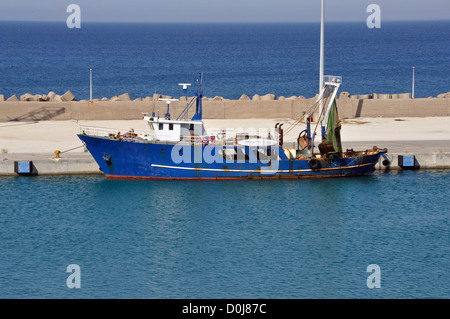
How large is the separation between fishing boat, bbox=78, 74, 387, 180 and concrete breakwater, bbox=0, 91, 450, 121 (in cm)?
912

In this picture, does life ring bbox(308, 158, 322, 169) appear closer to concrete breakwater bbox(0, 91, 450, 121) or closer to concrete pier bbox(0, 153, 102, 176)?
concrete pier bbox(0, 153, 102, 176)

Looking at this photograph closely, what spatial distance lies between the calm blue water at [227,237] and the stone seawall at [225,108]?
35.8 feet

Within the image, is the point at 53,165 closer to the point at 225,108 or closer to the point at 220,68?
the point at 225,108

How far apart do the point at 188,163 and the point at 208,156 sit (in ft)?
3.63

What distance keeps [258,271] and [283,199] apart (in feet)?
34.3

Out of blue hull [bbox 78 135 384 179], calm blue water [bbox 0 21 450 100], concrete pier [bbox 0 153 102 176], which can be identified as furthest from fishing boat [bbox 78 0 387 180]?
calm blue water [bbox 0 21 450 100]

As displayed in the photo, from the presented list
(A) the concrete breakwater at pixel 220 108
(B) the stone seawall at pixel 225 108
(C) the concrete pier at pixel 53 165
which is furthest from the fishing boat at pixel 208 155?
(B) the stone seawall at pixel 225 108

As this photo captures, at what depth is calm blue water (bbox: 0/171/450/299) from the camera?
3170cm

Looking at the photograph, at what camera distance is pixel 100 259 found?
34.3 meters

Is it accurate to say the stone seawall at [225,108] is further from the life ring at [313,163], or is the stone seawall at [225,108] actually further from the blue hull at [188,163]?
the life ring at [313,163]

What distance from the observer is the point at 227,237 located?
122 ft

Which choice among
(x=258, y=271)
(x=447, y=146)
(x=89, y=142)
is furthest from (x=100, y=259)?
(x=447, y=146)

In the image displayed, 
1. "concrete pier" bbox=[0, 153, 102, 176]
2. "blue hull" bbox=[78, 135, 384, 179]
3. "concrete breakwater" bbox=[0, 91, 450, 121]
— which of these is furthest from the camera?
"concrete breakwater" bbox=[0, 91, 450, 121]

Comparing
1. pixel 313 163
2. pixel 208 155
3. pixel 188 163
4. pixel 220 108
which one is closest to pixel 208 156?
pixel 208 155
